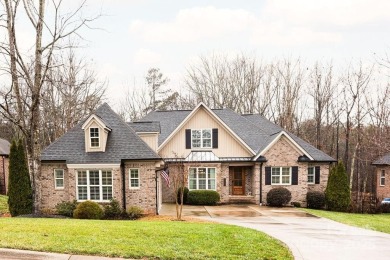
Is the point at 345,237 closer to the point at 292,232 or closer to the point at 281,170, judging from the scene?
the point at 292,232

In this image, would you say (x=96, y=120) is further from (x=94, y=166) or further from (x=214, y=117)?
(x=214, y=117)

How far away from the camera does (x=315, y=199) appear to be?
2055 cm

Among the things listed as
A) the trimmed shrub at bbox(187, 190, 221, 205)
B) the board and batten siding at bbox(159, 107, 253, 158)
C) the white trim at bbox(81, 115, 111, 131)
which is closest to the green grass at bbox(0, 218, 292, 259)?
the white trim at bbox(81, 115, 111, 131)

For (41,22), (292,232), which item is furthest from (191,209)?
(41,22)

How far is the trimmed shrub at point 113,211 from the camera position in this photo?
15.4 meters

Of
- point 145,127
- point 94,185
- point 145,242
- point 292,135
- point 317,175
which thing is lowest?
point 317,175

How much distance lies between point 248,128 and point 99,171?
1330cm

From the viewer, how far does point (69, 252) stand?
656cm

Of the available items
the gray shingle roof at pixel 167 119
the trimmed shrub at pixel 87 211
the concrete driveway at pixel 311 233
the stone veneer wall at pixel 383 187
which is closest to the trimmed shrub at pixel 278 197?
the concrete driveway at pixel 311 233

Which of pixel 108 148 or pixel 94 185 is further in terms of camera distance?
pixel 108 148

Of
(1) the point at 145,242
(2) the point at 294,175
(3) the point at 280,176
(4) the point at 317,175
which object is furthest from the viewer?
(4) the point at 317,175

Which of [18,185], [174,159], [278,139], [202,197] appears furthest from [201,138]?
[18,185]

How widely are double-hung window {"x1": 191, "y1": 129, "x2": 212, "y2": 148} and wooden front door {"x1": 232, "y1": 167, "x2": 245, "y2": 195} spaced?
115 inches

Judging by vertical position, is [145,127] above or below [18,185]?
above
